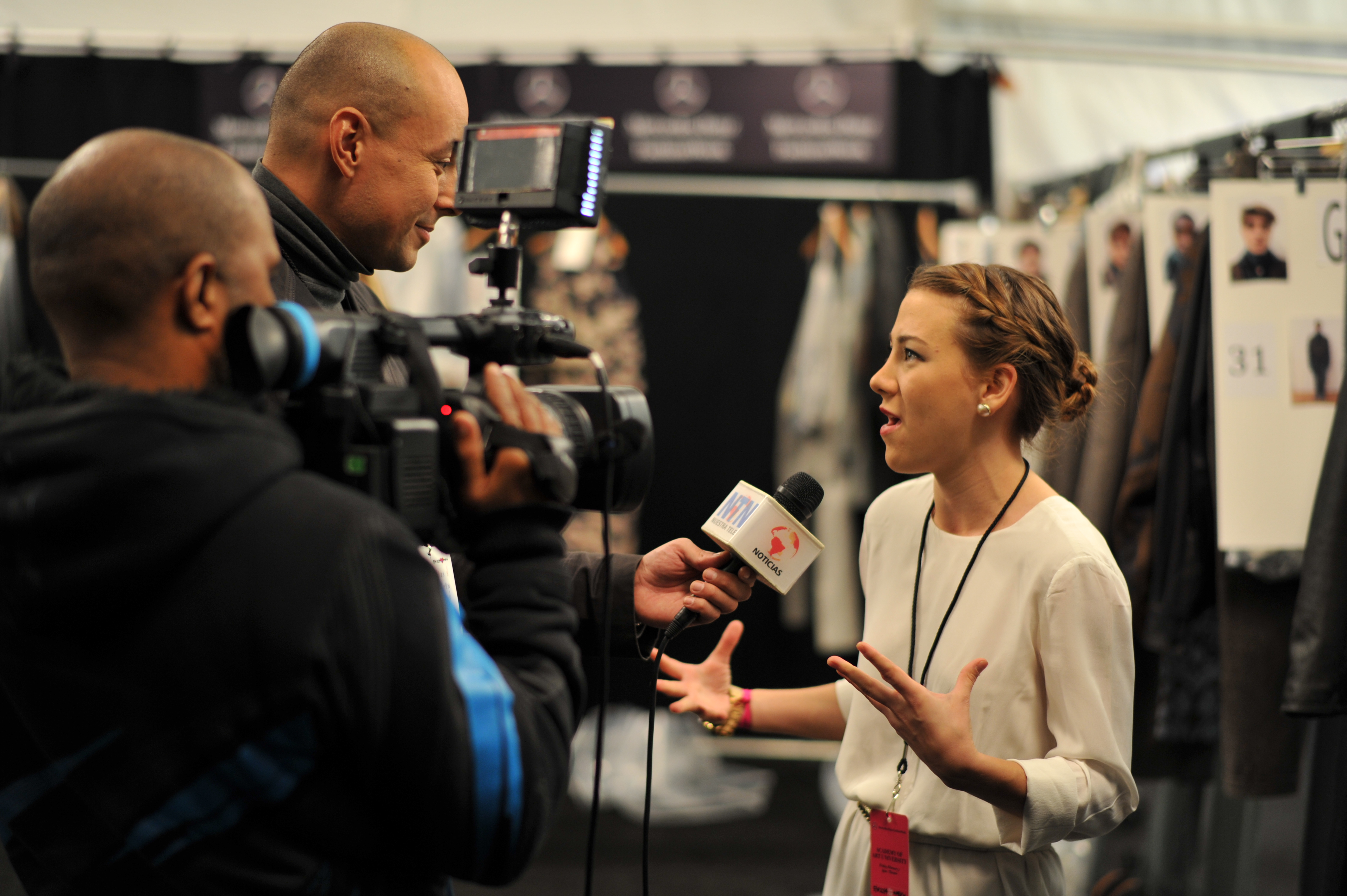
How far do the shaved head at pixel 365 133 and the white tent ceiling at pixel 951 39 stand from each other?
2724 mm

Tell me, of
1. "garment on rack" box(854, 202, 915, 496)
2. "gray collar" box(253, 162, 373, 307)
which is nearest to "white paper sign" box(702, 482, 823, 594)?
"gray collar" box(253, 162, 373, 307)

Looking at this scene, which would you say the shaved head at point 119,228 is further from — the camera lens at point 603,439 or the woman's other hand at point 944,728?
the woman's other hand at point 944,728

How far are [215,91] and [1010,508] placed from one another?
12.1 ft

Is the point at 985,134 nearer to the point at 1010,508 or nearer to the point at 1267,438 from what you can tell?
the point at 1267,438

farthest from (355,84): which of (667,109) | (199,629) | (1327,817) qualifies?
(667,109)

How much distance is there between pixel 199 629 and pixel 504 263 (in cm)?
51

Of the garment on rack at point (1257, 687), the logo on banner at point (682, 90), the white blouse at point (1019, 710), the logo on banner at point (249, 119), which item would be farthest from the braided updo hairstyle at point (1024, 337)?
the logo on banner at point (249, 119)

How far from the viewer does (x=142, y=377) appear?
80 cm

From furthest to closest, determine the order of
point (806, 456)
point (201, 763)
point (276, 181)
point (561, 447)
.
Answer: point (806, 456) → point (276, 181) → point (561, 447) → point (201, 763)

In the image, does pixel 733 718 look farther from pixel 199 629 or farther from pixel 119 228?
pixel 119 228

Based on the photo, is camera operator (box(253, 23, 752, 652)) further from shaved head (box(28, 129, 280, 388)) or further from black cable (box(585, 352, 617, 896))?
shaved head (box(28, 129, 280, 388))

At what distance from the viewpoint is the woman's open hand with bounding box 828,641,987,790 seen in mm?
1197

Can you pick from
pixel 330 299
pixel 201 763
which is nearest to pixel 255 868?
pixel 201 763

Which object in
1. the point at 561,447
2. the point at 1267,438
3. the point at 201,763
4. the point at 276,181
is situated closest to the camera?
the point at 201,763
